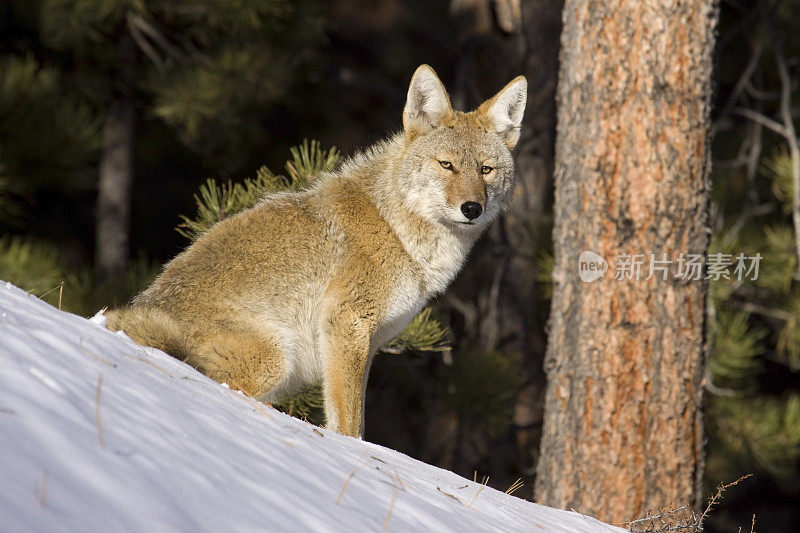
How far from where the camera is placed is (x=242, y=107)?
339 inches

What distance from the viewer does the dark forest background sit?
7215 mm

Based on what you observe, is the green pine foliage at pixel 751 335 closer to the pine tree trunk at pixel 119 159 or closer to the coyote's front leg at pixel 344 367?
the coyote's front leg at pixel 344 367

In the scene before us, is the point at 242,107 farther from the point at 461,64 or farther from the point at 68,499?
the point at 68,499

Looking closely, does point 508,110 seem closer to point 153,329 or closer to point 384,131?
point 384,131

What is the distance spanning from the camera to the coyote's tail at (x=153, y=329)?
148 inches

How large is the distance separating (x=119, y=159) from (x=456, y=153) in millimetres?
4764

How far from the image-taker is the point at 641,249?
16.0 feet

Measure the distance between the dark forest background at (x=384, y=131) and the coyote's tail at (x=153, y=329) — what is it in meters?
2.67

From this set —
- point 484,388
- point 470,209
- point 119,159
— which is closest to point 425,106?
point 470,209

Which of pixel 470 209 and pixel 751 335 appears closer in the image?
pixel 470 209

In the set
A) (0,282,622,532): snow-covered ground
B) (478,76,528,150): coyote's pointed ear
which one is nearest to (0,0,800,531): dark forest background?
(478,76,528,150): coyote's pointed ear

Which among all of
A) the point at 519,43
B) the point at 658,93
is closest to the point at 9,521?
the point at 658,93

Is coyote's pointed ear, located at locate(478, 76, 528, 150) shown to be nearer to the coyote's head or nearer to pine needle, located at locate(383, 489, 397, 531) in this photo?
the coyote's head

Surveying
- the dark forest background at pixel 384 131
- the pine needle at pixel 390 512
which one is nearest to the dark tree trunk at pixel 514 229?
the dark forest background at pixel 384 131
